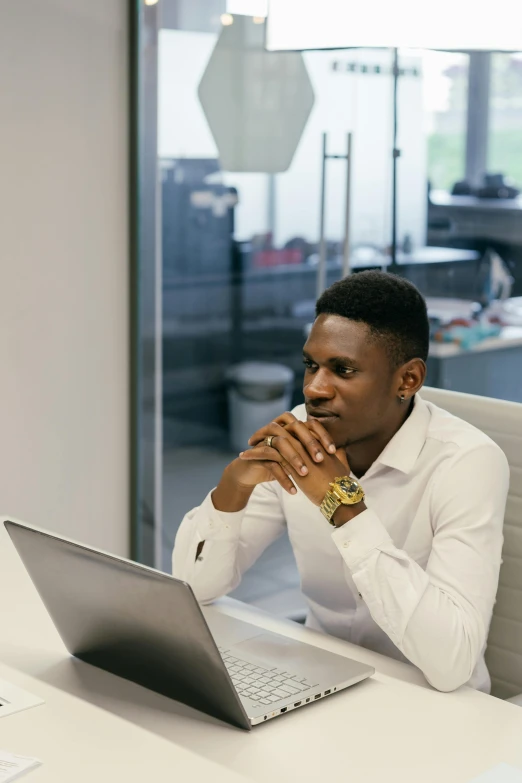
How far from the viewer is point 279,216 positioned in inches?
123

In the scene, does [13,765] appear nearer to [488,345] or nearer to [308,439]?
[308,439]

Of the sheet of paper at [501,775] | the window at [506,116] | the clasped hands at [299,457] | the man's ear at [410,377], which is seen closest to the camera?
the sheet of paper at [501,775]

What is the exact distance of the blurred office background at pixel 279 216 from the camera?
267 cm

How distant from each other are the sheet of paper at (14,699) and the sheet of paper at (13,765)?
0.12 metres

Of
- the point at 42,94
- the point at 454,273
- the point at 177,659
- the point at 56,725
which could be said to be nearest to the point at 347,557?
the point at 177,659

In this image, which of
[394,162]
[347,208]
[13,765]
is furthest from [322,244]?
[13,765]

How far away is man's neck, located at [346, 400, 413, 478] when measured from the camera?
1.77 metres

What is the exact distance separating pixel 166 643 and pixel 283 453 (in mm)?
402

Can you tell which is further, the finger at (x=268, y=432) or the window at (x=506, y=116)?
the window at (x=506, y=116)

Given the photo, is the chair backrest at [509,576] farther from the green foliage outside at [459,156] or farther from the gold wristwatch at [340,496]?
the green foliage outside at [459,156]

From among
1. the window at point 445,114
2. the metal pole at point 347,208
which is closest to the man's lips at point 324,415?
the window at point 445,114

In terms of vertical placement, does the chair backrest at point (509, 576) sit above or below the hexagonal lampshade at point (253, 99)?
below

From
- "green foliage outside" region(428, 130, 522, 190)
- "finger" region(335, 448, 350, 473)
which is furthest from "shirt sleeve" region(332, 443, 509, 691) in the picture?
"green foliage outside" region(428, 130, 522, 190)

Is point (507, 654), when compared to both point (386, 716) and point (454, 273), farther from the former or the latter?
point (454, 273)
